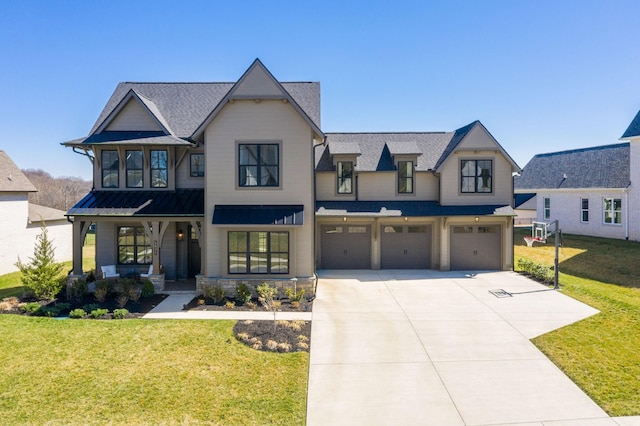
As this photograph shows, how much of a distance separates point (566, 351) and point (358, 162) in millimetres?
12733

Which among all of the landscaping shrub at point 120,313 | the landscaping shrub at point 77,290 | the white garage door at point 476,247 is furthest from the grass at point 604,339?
the landscaping shrub at point 77,290

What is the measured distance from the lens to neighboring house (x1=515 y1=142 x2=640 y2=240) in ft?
81.6

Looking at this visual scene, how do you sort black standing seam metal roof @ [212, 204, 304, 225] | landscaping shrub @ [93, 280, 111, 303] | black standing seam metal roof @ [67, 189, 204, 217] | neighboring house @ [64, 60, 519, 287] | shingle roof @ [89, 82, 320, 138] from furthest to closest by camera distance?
shingle roof @ [89, 82, 320, 138], black standing seam metal roof @ [67, 189, 204, 217], neighboring house @ [64, 60, 519, 287], black standing seam metal roof @ [212, 204, 304, 225], landscaping shrub @ [93, 280, 111, 303]

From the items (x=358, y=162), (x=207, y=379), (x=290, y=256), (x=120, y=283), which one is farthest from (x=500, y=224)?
(x=120, y=283)

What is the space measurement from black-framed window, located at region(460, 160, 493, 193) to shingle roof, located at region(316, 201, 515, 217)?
3.15ft

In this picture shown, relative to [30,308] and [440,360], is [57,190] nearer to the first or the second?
[30,308]

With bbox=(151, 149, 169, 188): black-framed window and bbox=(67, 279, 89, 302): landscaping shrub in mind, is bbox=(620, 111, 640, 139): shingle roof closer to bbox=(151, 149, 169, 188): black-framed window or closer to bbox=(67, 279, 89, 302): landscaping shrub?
bbox=(151, 149, 169, 188): black-framed window

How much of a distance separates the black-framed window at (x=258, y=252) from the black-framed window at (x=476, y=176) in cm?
1022

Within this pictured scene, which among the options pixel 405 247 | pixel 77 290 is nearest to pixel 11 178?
pixel 77 290

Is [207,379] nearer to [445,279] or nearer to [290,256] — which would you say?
[290,256]

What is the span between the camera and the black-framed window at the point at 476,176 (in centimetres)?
1869

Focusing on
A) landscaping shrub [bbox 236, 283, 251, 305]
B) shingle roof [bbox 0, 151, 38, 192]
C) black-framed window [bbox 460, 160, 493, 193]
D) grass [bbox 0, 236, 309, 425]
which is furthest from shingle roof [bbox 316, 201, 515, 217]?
shingle roof [bbox 0, 151, 38, 192]

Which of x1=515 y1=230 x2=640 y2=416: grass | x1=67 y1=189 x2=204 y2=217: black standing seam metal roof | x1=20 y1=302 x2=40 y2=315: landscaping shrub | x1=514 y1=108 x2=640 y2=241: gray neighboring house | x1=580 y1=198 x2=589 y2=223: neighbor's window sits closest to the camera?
x1=515 y1=230 x2=640 y2=416: grass

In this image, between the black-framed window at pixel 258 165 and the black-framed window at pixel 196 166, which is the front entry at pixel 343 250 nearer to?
the black-framed window at pixel 258 165
